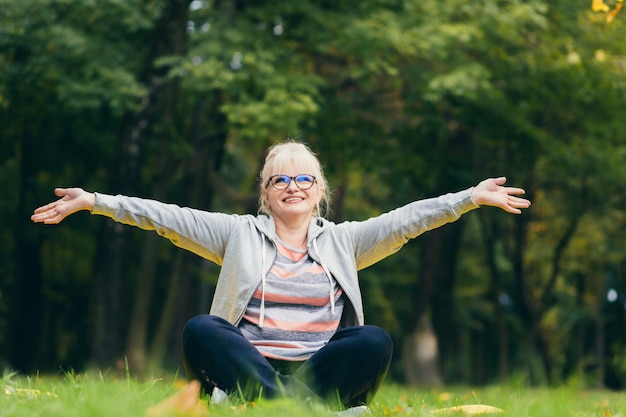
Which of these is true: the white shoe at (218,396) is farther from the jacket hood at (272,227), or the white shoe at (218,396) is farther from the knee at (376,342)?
the jacket hood at (272,227)

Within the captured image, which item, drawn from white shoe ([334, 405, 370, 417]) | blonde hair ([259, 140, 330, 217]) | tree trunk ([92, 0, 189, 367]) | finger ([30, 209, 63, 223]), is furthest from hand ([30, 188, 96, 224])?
tree trunk ([92, 0, 189, 367])

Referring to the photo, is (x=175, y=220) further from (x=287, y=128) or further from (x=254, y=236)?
(x=287, y=128)

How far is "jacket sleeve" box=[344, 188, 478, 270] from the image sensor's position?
15.9 ft

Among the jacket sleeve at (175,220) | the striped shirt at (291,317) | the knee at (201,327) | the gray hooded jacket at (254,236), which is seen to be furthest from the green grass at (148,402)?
the jacket sleeve at (175,220)

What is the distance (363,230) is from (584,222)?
20.0m

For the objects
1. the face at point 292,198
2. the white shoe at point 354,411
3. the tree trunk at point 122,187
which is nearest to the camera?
the white shoe at point 354,411

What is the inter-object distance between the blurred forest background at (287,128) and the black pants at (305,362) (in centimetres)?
568

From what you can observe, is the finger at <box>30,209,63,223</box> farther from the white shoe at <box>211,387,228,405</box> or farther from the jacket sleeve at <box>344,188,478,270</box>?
the jacket sleeve at <box>344,188,478,270</box>

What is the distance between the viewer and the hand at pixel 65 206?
4621mm

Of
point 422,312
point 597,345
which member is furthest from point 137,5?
point 597,345

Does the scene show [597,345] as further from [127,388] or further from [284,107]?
[127,388]

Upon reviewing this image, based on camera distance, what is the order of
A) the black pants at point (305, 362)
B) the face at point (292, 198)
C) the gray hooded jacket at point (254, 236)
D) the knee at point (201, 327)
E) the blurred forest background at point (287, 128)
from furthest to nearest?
the blurred forest background at point (287, 128) → the face at point (292, 198) → the gray hooded jacket at point (254, 236) → the knee at point (201, 327) → the black pants at point (305, 362)

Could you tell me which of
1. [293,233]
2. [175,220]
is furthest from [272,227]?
[175,220]

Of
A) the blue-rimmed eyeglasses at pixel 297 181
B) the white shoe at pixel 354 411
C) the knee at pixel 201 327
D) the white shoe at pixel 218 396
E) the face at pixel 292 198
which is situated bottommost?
the white shoe at pixel 354 411
